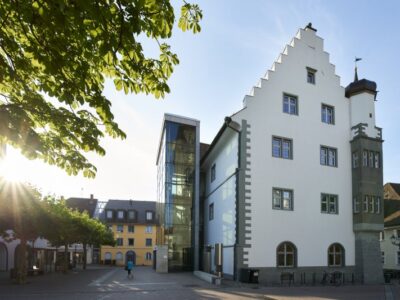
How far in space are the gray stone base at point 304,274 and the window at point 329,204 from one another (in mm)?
3643

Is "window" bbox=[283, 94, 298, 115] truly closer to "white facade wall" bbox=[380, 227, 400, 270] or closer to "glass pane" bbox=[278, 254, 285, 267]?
"glass pane" bbox=[278, 254, 285, 267]

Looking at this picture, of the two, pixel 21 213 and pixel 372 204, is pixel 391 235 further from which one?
pixel 21 213

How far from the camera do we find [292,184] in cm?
2673

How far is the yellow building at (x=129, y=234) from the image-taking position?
77.0m

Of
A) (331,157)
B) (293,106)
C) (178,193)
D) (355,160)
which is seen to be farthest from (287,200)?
(178,193)

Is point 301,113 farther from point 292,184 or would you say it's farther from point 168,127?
point 168,127

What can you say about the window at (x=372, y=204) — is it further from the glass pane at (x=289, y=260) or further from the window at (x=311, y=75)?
the window at (x=311, y=75)

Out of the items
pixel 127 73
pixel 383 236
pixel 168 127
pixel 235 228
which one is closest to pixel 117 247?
pixel 168 127

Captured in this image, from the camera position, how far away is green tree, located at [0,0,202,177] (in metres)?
5.18

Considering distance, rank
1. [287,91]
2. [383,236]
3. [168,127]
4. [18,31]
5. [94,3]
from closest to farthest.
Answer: [94,3] < [18,31] < [287,91] < [168,127] < [383,236]

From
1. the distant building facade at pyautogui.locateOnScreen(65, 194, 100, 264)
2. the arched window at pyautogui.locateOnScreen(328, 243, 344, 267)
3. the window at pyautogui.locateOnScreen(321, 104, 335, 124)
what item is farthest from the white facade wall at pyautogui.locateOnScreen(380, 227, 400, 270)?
the distant building facade at pyautogui.locateOnScreen(65, 194, 100, 264)

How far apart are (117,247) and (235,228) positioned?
56087 mm


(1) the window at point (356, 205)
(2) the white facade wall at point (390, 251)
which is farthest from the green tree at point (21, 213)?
(2) the white facade wall at point (390, 251)

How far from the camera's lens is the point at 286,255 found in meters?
25.9
